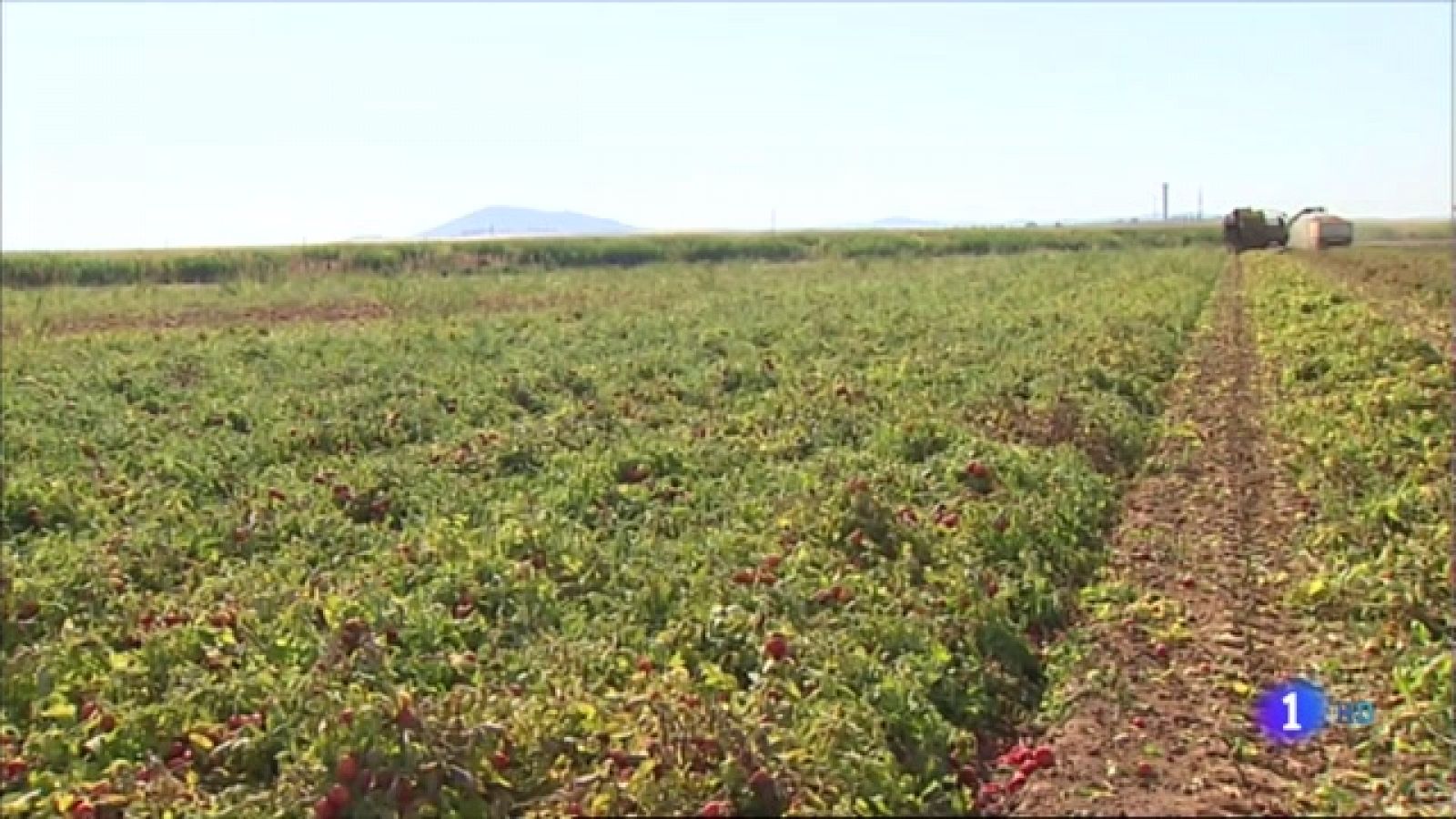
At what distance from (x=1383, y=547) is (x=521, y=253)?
55391 mm

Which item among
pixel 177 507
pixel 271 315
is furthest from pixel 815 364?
pixel 271 315

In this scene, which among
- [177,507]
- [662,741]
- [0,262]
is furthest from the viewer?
[0,262]

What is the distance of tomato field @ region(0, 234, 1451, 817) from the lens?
174 inches

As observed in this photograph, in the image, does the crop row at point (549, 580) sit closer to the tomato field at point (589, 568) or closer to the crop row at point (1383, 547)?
the tomato field at point (589, 568)

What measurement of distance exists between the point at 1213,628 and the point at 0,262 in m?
52.6

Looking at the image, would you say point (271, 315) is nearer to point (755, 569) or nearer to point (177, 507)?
point (177, 507)

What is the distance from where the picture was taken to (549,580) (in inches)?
245

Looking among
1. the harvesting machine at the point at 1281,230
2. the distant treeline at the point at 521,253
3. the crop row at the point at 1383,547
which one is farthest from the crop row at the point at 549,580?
the harvesting machine at the point at 1281,230

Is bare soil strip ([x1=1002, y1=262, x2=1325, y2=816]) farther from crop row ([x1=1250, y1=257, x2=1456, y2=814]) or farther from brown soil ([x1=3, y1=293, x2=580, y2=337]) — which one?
brown soil ([x1=3, y1=293, x2=580, y2=337])

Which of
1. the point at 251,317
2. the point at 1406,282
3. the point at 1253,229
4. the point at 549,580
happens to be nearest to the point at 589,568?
the point at 549,580

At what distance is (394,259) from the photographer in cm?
5184

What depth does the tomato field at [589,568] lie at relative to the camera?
14.5ft

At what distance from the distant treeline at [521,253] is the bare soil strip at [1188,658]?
123 ft

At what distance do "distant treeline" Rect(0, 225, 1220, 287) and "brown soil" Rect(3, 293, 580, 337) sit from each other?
14826 millimetres
